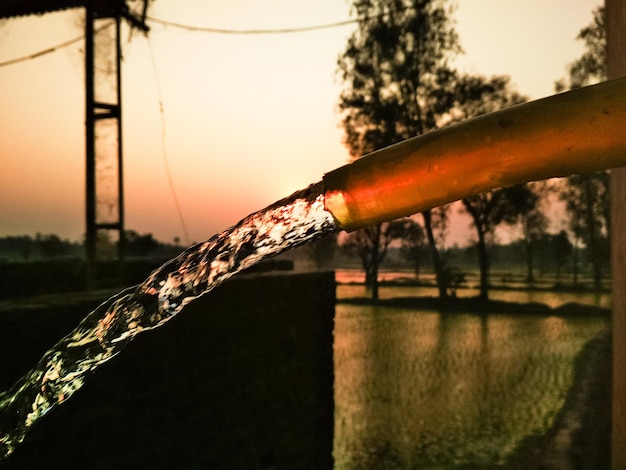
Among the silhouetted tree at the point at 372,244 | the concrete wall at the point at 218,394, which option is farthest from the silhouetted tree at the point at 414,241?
the concrete wall at the point at 218,394

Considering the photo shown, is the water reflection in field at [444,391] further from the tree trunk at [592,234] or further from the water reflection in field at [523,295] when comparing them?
the tree trunk at [592,234]

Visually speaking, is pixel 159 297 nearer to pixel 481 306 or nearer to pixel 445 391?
pixel 445 391

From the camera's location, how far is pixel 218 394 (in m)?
3.23

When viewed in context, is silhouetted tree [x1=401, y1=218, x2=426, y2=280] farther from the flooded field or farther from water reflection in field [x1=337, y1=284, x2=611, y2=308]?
the flooded field

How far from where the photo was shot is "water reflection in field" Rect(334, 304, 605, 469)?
21.7ft

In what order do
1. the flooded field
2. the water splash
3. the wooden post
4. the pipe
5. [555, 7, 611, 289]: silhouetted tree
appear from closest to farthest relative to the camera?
the pipe < the water splash < the wooden post < the flooded field < [555, 7, 611, 289]: silhouetted tree

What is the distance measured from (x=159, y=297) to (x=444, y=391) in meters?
8.58

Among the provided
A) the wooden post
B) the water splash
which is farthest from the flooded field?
the water splash

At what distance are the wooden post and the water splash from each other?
149 centimetres

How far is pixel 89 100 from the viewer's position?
709 centimetres

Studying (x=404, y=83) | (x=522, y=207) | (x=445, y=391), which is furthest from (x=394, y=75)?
(x=445, y=391)

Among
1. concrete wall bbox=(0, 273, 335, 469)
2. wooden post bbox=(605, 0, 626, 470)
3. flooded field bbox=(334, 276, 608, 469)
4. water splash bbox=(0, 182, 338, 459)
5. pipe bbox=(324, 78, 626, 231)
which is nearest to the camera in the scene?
pipe bbox=(324, 78, 626, 231)

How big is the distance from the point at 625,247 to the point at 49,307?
2.40 meters

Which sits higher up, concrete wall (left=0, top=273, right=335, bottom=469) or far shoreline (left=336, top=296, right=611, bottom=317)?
concrete wall (left=0, top=273, right=335, bottom=469)
